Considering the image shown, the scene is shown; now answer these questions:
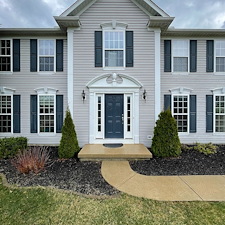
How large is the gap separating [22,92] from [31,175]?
471cm

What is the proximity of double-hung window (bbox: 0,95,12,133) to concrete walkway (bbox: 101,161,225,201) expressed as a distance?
→ 5.74 m

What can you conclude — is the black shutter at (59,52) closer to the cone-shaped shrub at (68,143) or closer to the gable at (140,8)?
the gable at (140,8)

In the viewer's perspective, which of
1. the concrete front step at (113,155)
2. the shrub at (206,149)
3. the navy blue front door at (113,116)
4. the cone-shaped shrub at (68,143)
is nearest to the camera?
the concrete front step at (113,155)

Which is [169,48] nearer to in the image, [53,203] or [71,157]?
[71,157]

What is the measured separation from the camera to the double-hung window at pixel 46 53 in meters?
7.41

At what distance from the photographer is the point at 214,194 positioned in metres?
3.51

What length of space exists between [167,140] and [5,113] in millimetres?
7723

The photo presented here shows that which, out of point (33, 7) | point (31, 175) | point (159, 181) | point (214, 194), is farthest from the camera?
point (33, 7)

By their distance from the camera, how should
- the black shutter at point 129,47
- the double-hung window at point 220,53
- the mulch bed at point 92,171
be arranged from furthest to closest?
the double-hung window at point 220,53 → the black shutter at point 129,47 → the mulch bed at point 92,171

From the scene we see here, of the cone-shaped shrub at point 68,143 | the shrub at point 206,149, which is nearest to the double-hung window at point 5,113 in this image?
the cone-shaped shrub at point 68,143

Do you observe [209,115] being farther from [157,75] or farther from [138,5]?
[138,5]

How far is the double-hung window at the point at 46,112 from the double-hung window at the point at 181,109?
6.07 metres

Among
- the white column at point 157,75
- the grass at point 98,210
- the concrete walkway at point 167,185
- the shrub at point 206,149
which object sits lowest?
the grass at point 98,210

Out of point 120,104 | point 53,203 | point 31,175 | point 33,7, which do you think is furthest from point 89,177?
point 33,7
